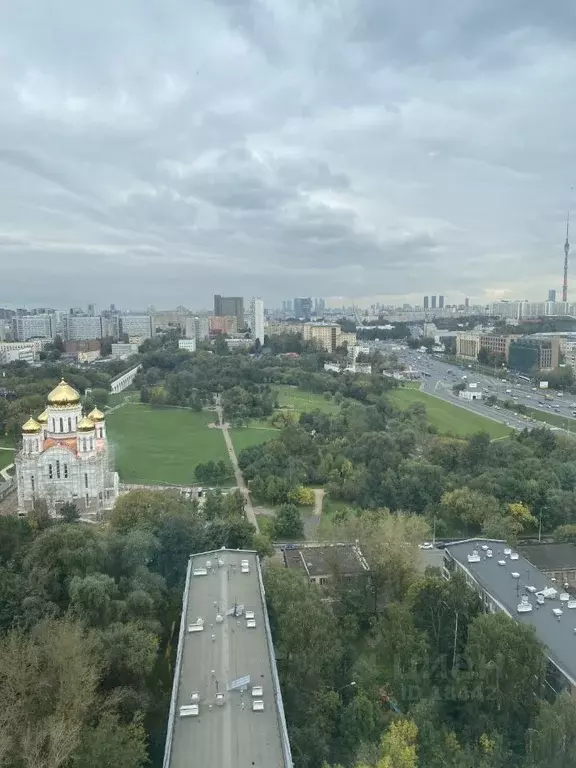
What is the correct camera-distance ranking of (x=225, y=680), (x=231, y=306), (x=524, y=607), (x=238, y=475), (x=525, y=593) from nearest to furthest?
(x=225, y=680), (x=524, y=607), (x=525, y=593), (x=238, y=475), (x=231, y=306)

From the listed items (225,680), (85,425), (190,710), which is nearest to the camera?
(190,710)

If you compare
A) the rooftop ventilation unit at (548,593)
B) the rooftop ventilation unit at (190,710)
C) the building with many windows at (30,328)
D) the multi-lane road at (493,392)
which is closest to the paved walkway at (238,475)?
the rooftop ventilation unit at (548,593)

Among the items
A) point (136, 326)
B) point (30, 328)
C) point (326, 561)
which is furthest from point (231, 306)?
point (326, 561)

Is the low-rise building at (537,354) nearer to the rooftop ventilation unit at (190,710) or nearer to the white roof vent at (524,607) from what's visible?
the white roof vent at (524,607)

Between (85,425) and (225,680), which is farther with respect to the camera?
(85,425)

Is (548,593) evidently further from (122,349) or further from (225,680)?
(122,349)

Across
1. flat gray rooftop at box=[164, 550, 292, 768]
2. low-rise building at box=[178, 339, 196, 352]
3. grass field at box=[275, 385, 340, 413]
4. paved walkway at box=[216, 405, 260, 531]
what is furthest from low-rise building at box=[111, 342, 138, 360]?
flat gray rooftop at box=[164, 550, 292, 768]

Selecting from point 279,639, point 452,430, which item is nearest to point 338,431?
point 452,430

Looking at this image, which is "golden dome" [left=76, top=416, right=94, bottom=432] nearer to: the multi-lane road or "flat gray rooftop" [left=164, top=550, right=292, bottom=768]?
"flat gray rooftop" [left=164, top=550, right=292, bottom=768]
